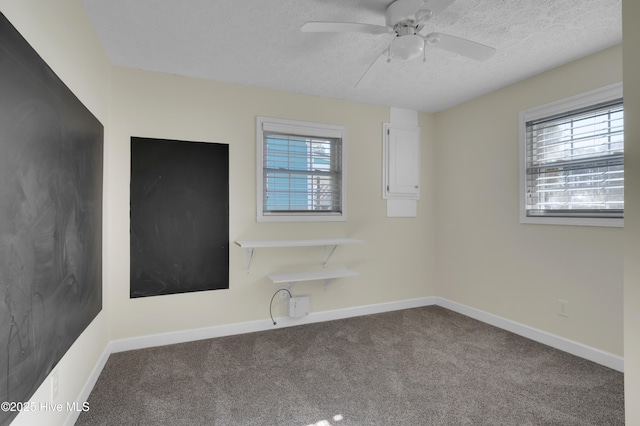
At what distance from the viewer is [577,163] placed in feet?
8.93

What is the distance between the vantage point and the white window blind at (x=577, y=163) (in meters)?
2.49

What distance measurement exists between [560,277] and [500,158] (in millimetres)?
1300

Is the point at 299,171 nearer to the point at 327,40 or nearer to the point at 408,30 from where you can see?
the point at 327,40

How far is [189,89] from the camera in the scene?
3.01m

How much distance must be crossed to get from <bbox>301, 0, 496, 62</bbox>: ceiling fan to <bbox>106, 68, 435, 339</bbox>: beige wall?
163cm

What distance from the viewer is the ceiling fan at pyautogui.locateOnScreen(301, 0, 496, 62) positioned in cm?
178

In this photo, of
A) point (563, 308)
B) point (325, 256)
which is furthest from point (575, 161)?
point (325, 256)

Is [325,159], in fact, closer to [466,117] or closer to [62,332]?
[466,117]

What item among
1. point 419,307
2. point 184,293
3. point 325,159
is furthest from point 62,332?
point 419,307

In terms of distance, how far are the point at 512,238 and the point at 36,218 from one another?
146 inches

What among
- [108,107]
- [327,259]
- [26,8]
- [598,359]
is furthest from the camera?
[327,259]

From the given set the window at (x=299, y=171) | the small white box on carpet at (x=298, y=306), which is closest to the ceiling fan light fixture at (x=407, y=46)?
the window at (x=299, y=171)

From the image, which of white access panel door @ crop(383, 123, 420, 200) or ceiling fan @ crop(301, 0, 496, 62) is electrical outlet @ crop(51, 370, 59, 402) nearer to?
ceiling fan @ crop(301, 0, 496, 62)

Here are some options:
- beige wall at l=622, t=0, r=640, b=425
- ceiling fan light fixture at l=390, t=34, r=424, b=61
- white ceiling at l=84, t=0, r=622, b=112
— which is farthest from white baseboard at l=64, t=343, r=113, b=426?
ceiling fan light fixture at l=390, t=34, r=424, b=61
